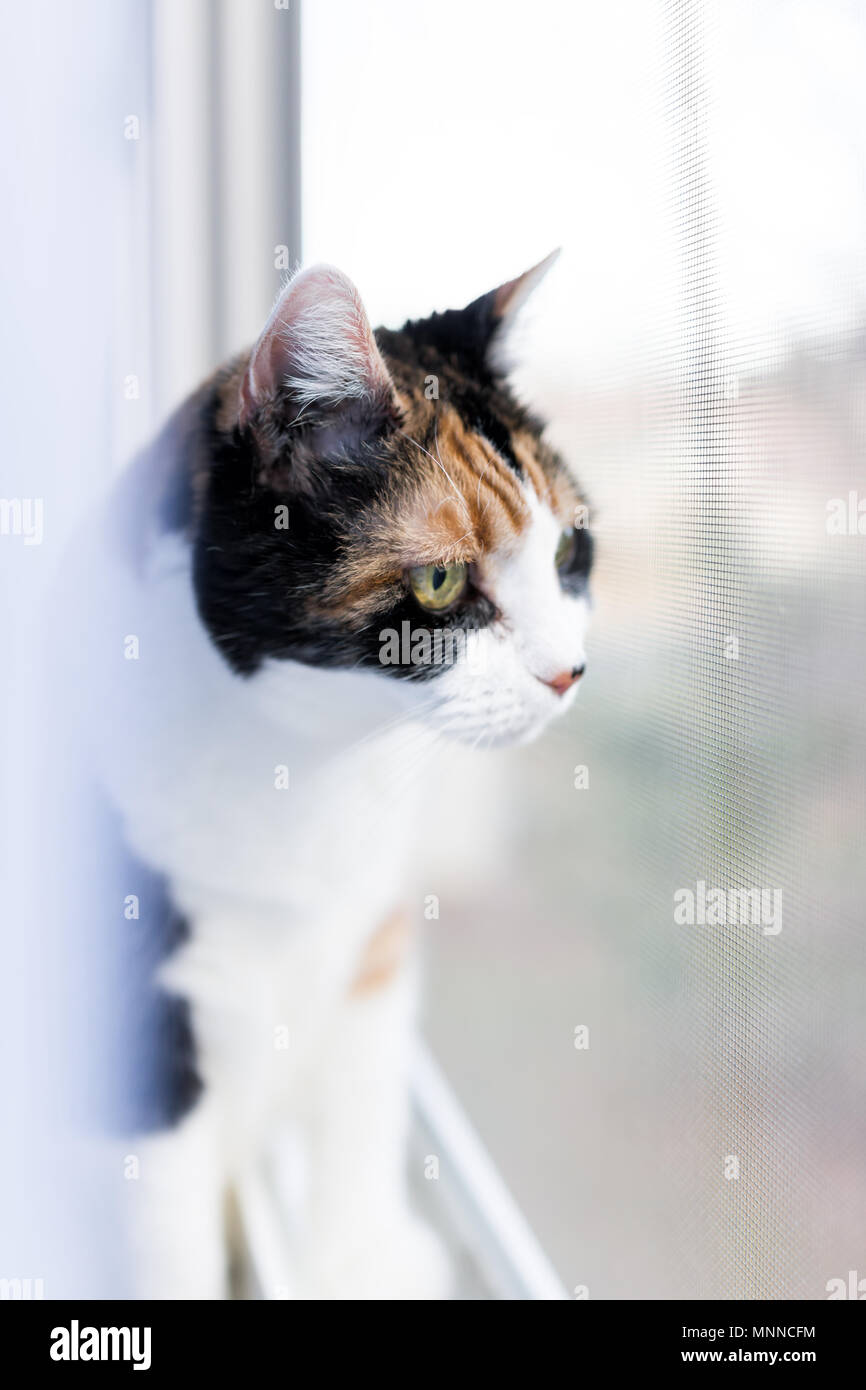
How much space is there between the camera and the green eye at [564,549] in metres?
0.75

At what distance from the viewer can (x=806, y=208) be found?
1.85 ft

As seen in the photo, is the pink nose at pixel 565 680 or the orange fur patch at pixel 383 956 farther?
the orange fur patch at pixel 383 956

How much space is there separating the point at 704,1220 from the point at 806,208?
66 cm

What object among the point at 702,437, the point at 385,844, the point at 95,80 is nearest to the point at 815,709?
the point at 702,437

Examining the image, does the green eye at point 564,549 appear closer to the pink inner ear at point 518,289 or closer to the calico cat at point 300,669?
the calico cat at point 300,669

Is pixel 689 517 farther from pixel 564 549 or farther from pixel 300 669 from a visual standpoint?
pixel 300 669

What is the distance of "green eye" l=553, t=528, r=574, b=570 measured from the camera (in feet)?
2.45

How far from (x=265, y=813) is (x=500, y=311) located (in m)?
0.44

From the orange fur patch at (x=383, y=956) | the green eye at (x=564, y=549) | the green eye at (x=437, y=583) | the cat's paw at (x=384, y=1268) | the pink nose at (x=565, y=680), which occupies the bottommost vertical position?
the cat's paw at (x=384, y=1268)

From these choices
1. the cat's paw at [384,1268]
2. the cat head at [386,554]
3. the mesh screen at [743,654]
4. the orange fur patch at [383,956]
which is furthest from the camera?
the orange fur patch at [383,956]

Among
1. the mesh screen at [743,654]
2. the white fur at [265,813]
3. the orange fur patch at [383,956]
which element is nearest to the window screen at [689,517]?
the mesh screen at [743,654]

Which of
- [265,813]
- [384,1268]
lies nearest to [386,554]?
[265,813]

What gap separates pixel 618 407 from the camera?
74 centimetres

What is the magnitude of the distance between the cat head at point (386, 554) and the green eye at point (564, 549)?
38mm
